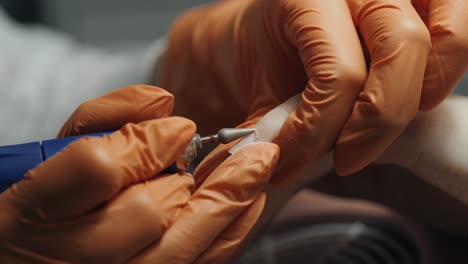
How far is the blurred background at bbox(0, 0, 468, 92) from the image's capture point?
6.24ft

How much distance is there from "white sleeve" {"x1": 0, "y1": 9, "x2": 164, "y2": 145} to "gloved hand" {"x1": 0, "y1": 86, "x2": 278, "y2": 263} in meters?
0.57

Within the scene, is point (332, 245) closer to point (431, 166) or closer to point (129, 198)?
point (431, 166)

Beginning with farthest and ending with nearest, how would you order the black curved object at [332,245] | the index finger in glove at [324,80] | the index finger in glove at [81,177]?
the black curved object at [332,245], the index finger in glove at [324,80], the index finger in glove at [81,177]

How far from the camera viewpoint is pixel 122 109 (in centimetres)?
70

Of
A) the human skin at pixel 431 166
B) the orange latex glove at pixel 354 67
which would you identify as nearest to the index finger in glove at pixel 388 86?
the orange latex glove at pixel 354 67

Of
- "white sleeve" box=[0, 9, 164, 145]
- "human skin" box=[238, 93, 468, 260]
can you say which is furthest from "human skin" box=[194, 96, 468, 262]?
"white sleeve" box=[0, 9, 164, 145]

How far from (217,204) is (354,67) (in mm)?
272

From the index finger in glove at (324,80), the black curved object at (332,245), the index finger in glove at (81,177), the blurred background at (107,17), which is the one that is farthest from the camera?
the blurred background at (107,17)

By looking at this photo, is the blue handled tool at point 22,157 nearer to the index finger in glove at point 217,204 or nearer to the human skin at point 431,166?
the index finger in glove at point 217,204

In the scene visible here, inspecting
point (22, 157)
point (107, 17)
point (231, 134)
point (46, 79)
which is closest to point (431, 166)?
point (231, 134)

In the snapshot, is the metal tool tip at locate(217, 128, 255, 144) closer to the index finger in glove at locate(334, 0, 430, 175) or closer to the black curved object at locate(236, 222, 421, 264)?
the index finger in glove at locate(334, 0, 430, 175)

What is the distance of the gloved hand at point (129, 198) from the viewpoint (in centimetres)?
57

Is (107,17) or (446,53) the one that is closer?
(446,53)

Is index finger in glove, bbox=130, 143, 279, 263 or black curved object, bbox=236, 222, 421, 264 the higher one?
index finger in glove, bbox=130, 143, 279, 263
